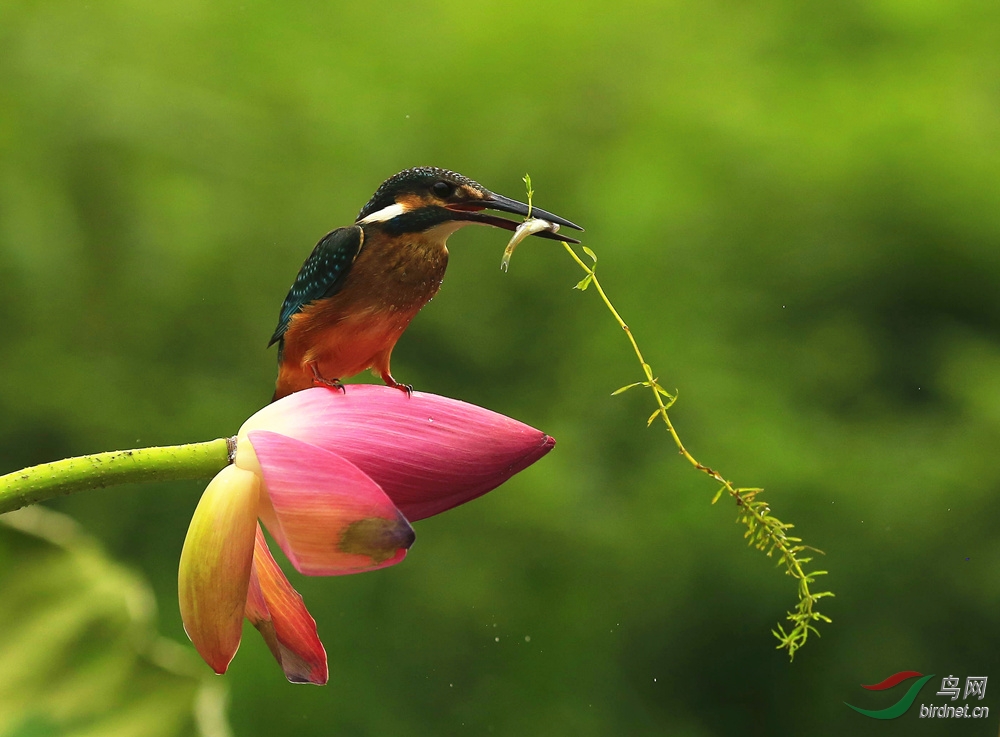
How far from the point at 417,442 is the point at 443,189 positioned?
8 centimetres

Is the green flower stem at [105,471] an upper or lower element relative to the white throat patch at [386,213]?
lower

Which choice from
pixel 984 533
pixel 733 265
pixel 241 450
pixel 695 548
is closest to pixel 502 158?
pixel 733 265

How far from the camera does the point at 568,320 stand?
29.5 inches

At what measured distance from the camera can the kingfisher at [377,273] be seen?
0.23 metres

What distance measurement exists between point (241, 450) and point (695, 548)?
→ 2.04ft

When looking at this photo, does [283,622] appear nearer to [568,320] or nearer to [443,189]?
[443,189]
